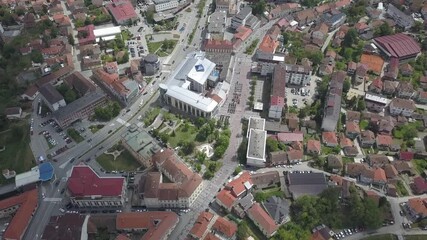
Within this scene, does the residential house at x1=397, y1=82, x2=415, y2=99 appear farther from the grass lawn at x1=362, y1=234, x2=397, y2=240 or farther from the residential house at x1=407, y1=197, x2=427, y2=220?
the grass lawn at x1=362, y1=234, x2=397, y2=240

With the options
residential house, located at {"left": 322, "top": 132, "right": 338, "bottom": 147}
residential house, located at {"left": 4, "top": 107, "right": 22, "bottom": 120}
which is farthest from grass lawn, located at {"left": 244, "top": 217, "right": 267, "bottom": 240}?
residential house, located at {"left": 4, "top": 107, "right": 22, "bottom": 120}

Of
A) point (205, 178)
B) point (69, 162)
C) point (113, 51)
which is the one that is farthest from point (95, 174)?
point (113, 51)

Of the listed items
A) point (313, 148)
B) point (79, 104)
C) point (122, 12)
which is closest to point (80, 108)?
point (79, 104)

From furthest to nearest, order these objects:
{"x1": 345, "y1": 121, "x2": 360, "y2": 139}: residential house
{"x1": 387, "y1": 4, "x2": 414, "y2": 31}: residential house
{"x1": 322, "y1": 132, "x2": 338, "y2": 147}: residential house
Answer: {"x1": 387, "y1": 4, "x2": 414, "y2": 31}: residential house → {"x1": 345, "y1": 121, "x2": 360, "y2": 139}: residential house → {"x1": 322, "y1": 132, "x2": 338, "y2": 147}: residential house

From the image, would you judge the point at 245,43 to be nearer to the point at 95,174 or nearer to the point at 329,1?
the point at 329,1

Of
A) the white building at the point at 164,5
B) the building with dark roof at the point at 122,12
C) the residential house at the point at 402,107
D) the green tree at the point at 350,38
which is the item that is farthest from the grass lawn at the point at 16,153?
the green tree at the point at 350,38

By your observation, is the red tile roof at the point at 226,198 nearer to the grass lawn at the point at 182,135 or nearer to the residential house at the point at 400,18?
the grass lawn at the point at 182,135
